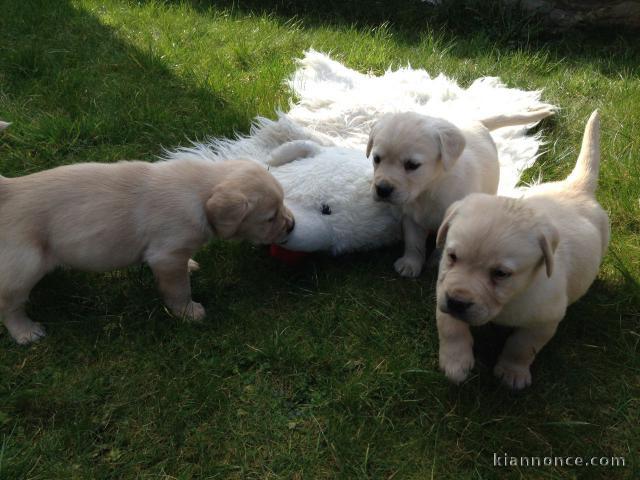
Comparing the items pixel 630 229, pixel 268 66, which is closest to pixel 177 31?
pixel 268 66

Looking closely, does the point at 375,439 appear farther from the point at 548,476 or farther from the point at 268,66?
the point at 268,66

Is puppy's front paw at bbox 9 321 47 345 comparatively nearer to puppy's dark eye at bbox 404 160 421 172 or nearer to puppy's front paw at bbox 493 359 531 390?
puppy's dark eye at bbox 404 160 421 172

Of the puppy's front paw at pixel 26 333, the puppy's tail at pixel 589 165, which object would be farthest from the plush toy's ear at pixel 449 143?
the puppy's front paw at pixel 26 333

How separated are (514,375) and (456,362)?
284mm

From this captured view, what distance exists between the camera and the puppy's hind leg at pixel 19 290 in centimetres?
267

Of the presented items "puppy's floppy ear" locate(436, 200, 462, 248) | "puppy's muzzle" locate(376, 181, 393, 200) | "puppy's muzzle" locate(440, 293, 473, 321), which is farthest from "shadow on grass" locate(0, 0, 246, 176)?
"puppy's muzzle" locate(440, 293, 473, 321)

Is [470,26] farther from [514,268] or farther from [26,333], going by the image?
[26,333]

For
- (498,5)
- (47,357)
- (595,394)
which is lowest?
(47,357)

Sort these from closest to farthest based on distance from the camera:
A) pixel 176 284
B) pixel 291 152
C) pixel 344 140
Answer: pixel 176 284 < pixel 291 152 < pixel 344 140

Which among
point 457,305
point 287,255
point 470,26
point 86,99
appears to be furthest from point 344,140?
point 470,26

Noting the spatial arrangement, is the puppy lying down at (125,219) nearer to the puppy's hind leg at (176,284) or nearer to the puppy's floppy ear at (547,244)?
the puppy's hind leg at (176,284)

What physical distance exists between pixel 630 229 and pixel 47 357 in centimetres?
342

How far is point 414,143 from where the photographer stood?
3.18 m

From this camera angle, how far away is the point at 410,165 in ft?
10.6
